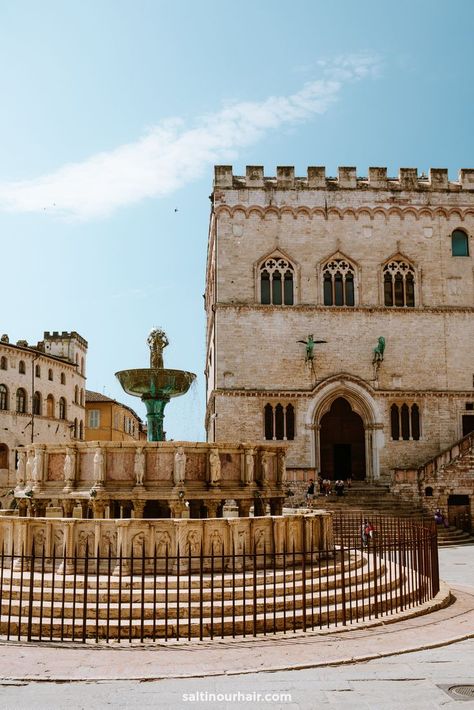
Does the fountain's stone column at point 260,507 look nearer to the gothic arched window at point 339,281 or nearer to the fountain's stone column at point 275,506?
the fountain's stone column at point 275,506

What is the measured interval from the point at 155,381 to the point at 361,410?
695 inches

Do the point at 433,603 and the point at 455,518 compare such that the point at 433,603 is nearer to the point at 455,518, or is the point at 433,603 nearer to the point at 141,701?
the point at 141,701

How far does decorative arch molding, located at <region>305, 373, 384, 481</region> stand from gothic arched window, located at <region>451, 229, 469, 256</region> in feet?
26.1

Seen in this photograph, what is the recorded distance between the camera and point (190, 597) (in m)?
9.96

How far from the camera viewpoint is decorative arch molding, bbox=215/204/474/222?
114ft

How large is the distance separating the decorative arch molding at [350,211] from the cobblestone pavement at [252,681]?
89.1ft

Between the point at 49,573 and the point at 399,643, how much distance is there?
541 centimetres

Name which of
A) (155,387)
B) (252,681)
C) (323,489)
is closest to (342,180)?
(323,489)

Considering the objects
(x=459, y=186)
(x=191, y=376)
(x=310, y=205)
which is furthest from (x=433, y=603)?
(x=459, y=186)

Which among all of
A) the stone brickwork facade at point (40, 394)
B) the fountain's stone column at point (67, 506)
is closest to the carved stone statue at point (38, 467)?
the fountain's stone column at point (67, 506)

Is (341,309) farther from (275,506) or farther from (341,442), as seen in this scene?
(275,506)

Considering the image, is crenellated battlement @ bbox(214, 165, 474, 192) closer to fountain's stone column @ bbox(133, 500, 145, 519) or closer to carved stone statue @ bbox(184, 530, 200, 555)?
fountain's stone column @ bbox(133, 500, 145, 519)

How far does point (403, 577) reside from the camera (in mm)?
12719

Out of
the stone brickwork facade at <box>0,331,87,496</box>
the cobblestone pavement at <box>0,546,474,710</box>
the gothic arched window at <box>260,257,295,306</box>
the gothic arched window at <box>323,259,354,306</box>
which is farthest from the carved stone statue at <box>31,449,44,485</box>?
the stone brickwork facade at <box>0,331,87,496</box>
